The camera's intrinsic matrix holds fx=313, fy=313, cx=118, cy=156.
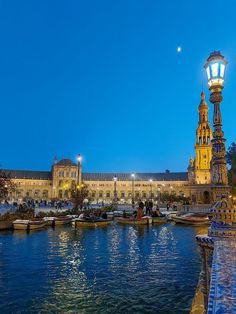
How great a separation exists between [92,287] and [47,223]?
25.5 metres

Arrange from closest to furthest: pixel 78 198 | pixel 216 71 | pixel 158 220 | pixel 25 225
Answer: pixel 216 71
pixel 25 225
pixel 158 220
pixel 78 198

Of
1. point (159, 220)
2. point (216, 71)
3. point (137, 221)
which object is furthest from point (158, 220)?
point (216, 71)

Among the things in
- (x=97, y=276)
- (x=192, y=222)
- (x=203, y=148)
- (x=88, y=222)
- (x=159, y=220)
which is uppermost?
(x=203, y=148)

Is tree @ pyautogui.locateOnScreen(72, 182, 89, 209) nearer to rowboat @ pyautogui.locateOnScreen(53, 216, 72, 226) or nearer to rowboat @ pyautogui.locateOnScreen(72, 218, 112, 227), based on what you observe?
rowboat @ pyautogui.locateOnScreen(53, 216, 72, 226)

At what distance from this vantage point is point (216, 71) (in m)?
10.1

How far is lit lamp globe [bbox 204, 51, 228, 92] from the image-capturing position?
10.0 m

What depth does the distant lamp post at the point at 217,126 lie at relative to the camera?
9.20 metres

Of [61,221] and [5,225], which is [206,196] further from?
[5,225]

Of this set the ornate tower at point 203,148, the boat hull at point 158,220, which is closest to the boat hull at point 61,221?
the boat hull at point 158,220

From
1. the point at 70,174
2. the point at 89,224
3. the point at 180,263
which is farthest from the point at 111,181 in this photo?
the point at 180,263

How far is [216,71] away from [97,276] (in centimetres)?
1179

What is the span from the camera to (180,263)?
19.2 meters

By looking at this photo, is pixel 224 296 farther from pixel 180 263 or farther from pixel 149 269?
pixel 180 263

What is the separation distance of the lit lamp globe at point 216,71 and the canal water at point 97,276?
824 centimetres
